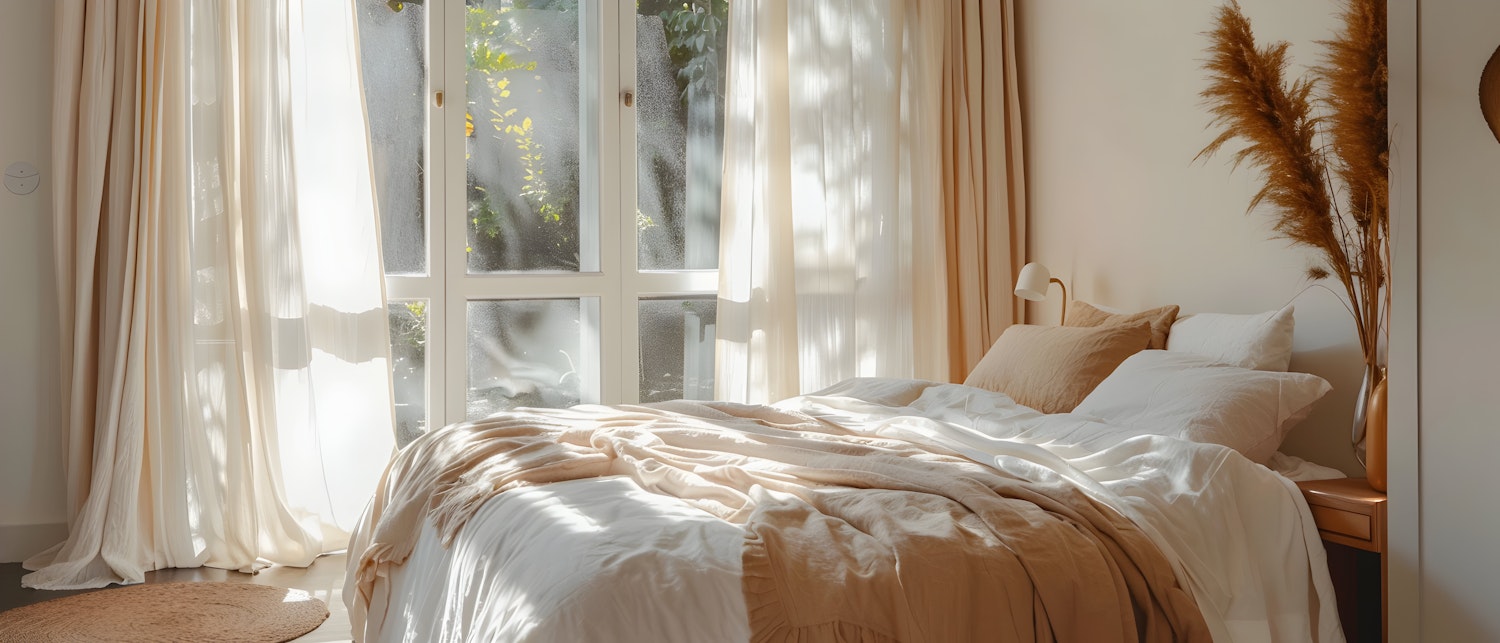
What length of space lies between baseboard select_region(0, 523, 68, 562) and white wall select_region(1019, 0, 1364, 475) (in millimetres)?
3728

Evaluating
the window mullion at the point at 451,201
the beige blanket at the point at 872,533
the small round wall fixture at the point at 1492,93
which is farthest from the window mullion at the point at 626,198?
the small round wall fixture at the point at 1492,93

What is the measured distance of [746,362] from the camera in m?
4.31

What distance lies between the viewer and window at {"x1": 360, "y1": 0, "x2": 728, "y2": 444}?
161 inches

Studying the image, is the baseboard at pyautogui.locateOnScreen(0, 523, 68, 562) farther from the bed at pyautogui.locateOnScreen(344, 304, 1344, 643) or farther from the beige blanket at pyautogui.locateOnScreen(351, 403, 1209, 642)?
the beige blanket at pyautogui.locateOnScreen(351, 403, 1209, 642)

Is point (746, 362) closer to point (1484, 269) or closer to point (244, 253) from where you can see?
point (244, 253)

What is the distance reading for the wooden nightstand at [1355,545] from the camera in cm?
208

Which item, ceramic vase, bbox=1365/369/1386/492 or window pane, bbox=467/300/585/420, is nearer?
ceramic vase, bbox=1365/369/1386/492

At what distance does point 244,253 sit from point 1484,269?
3528mm

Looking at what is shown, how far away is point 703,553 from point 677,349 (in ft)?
9.48

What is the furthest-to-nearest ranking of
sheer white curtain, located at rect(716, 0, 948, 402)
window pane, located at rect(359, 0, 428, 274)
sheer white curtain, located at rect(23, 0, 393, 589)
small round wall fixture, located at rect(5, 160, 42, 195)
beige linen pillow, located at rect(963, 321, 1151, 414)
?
1. sheer white curtain, located at rect(716, 0, 948, 402)
2. window pane, located at rect(359, 0, 428, 274)
3. small round wall fixture, located at rect(5, 160, 42, 195)
4. sheer white curtain, located at rect(23, 0, 393, 589)
5. beige linen pillow, located at rect(963, 321, 1151, 414)

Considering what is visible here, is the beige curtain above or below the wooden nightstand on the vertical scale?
above

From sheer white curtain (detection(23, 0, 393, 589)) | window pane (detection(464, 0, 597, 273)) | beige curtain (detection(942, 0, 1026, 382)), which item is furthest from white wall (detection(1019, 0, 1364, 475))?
sheer white curtain (detection(23, 0, 393, 589))

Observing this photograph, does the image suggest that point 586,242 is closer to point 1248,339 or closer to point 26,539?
point 26,539

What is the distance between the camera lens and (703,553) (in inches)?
63.1
